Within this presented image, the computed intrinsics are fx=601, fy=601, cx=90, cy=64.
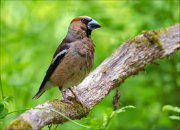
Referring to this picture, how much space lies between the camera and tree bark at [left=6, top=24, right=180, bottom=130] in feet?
15.2

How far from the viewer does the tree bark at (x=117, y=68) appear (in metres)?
4.64

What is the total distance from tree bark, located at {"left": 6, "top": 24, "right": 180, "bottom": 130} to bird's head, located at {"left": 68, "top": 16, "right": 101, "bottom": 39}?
321 mm

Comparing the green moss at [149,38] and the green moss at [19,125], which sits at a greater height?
the green moss at [149,38]

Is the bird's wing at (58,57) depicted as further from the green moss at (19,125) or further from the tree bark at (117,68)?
the green moss at (19,125)

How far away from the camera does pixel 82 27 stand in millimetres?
5492

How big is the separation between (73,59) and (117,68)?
396 mm

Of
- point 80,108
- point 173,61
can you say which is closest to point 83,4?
point 173,61

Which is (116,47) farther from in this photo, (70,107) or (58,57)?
→ (70,107)

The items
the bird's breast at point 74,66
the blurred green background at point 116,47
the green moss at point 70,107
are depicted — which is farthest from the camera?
the blurred green background at point 116,47

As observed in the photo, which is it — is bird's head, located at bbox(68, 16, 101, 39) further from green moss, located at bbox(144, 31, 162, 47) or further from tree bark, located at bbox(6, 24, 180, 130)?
green moss, located at bbox(144, 31, 162, 47)

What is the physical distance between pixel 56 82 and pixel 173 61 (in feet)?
7.41

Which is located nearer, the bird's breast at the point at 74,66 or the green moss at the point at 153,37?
the bird's breast at the point at 74,66

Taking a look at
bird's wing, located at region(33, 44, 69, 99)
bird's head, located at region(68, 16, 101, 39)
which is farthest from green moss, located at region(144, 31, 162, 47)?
bird's wing, located at region(33, 44, 69, 99)

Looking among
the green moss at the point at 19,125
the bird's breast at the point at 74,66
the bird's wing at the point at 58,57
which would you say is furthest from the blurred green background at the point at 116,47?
the green moss at the point at 19,125
